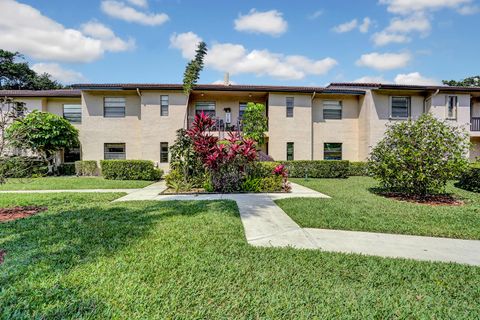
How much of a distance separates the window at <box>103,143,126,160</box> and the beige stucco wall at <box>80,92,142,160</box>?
32 cm

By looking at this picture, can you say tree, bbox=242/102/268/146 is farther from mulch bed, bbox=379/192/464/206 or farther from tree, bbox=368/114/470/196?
mulch bed, bbox=379/192/464/206

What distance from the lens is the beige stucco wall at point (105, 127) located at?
1706 cm

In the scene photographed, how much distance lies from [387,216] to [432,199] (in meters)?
4.11

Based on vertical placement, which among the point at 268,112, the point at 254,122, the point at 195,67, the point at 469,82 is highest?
the point at 469,82

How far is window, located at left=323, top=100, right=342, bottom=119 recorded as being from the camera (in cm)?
1870

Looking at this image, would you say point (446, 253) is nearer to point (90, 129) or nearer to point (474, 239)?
point (474, 239)

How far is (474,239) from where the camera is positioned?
474cm

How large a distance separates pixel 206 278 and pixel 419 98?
2117 cm

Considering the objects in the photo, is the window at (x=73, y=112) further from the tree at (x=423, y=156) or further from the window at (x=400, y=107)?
the window at (x=400, y=107)

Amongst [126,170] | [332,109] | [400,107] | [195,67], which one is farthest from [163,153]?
[400,107]

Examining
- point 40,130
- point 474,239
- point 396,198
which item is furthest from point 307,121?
point 40,130

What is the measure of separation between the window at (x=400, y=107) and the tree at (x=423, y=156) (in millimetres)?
9850

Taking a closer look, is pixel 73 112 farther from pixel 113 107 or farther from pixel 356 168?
pixel 356 168

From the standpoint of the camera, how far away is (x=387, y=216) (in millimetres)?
6176
